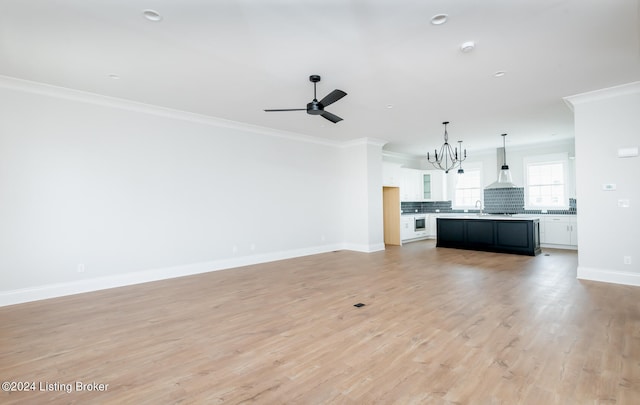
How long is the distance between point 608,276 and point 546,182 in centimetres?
470

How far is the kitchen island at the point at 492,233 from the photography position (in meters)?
7.00

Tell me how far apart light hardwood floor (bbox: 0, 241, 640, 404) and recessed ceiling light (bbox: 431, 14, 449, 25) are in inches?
113

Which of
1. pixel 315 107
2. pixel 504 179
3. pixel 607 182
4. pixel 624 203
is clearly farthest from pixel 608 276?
pixel 315 107

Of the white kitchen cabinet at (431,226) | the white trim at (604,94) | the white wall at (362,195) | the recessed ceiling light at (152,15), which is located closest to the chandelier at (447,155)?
the white wall at (362,195)

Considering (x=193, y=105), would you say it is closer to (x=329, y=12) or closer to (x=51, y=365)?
(x=329, y=12)

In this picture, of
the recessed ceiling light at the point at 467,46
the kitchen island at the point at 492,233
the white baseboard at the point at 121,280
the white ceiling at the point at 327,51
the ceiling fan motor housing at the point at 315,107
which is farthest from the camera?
the kitchen island at the point at 492,233

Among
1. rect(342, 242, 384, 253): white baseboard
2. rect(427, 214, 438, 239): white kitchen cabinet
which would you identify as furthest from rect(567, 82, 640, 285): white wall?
rect(427, 214, 438, 239): white kitchen cabinet

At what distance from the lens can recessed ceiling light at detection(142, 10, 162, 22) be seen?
2.58 meters

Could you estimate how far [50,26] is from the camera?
109 inches

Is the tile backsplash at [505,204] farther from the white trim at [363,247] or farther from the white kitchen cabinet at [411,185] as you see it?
the white trim at [363,247]

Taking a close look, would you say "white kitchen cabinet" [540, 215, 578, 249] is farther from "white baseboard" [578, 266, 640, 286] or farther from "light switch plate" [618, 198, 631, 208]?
"light switch plate" [618, 198, 631, 208]

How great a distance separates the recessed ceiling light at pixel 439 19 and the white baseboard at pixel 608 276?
4557 mm

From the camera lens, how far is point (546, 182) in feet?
27.8

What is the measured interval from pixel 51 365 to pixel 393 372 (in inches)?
106
